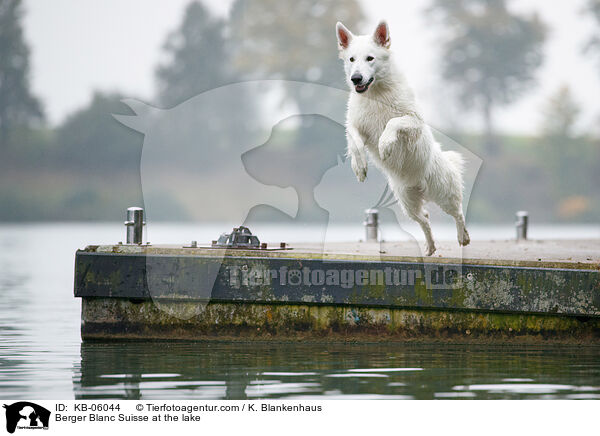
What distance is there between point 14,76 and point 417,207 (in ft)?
195

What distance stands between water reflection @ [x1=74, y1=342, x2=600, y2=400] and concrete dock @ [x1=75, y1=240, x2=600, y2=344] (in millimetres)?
154

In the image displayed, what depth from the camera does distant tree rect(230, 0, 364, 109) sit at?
65.8 m

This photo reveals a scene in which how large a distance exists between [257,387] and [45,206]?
181 feet

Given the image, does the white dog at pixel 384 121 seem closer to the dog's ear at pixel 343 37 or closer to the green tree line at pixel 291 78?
the dog's ear at pixel 343 37

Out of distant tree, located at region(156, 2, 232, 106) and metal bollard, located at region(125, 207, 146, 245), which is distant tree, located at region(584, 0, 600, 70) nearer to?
distant tree, located at region(156, 2, 232, 106)

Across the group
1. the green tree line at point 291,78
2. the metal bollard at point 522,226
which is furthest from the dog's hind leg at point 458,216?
the green tree line at point 291,78

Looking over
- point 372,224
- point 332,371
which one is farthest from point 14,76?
point 332,371

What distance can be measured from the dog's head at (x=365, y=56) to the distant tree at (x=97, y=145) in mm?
55957

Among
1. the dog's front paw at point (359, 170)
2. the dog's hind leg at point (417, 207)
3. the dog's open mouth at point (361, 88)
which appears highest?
the dog's open mouth at point (361, 88)

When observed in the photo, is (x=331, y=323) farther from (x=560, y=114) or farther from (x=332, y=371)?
(x=560, y=114)

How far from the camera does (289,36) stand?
222 feet

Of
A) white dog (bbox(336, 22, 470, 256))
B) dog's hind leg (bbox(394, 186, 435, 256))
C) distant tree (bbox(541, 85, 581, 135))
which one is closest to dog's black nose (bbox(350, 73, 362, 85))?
white dog (bbox(336, 22, 470, 256))

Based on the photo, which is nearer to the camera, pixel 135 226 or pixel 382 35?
pixel 382 35

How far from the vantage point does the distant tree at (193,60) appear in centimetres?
6831
